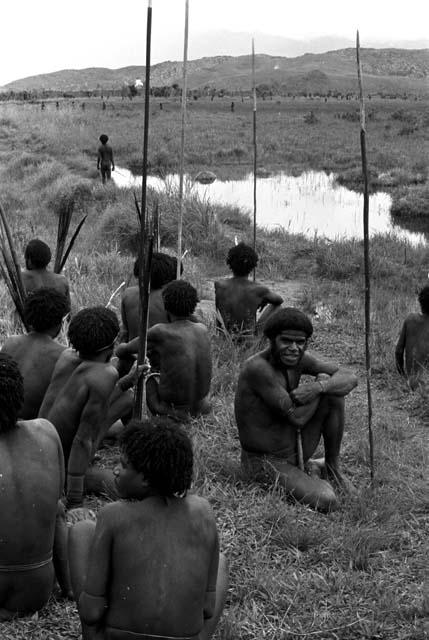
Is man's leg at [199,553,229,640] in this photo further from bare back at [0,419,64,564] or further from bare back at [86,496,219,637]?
bare back at [0,419,64,564]

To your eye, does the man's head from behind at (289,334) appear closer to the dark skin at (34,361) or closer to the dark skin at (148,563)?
the dark skin at (34,361)

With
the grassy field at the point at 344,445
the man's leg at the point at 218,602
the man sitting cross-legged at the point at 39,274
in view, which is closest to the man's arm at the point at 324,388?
the grassy field at the point at 344,445

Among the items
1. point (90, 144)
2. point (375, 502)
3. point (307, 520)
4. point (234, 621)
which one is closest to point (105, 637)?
point (234, 621)

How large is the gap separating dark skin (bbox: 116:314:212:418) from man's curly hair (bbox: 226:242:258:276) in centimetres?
161

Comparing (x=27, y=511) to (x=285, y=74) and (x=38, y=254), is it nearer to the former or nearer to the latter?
(x=38, y=254)

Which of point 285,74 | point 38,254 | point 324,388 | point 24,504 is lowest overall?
point 24,504

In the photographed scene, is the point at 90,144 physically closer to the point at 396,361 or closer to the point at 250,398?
the point at 396,361

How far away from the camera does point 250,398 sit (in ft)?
15.0

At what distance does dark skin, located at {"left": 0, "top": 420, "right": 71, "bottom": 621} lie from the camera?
3.11m

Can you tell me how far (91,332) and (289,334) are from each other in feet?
3.32

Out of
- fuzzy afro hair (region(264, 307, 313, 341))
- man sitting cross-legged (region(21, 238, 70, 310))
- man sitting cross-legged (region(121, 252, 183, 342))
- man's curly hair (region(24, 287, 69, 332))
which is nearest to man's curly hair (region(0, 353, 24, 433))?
man's curly hair (region(24, 287, 69, 332))

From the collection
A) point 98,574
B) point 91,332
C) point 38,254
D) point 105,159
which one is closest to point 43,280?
point 38,254

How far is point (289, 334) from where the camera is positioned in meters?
4.38

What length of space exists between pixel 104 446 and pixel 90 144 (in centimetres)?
2134
